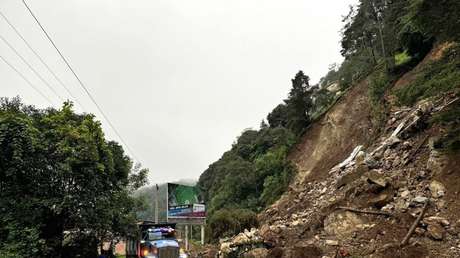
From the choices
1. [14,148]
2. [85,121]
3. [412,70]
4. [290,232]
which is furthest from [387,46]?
[14,148]

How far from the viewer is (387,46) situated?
125 ft

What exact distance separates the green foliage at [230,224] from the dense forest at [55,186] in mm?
11320

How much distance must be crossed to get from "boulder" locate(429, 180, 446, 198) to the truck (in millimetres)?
11585

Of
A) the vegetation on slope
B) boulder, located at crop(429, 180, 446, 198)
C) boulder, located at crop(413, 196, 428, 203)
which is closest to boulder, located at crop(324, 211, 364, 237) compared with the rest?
boulder, located at crop(413, 196, 428, 203)

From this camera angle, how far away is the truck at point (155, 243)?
739 inches

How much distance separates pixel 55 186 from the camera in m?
17.2

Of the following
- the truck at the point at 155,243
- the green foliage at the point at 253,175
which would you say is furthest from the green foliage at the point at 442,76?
the green foliage at the point at 253,175

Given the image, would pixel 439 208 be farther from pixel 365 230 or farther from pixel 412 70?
pixel 412 70

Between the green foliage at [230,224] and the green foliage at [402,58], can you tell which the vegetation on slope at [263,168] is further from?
the green foliage at [402,58]

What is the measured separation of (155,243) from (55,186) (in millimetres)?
5548

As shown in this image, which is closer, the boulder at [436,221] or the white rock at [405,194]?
the boulder at [436,221]

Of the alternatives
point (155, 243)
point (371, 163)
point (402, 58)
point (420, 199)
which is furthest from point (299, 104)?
point (420, 199)

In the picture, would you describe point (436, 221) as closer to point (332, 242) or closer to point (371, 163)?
point (332, 242)

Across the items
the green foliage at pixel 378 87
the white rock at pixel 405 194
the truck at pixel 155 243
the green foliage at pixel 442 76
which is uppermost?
the green foliage at pixel 378 87
